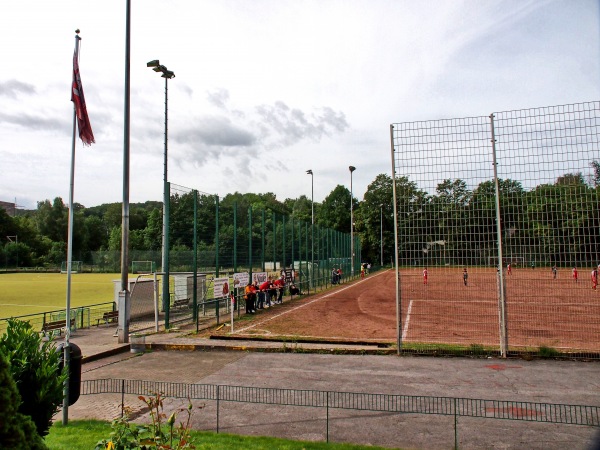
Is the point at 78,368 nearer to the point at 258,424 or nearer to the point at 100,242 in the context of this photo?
the point at 258,424

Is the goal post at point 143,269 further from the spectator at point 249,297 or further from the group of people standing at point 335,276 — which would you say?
the group of people standing at point 335,276

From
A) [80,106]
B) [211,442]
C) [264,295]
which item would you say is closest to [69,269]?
[211,442]

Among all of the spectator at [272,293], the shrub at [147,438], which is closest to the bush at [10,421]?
the shrub at [147,438]

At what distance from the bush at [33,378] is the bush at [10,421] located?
154 centimetres

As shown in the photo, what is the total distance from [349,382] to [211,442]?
4.29 m

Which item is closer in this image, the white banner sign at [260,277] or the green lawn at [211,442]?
the green lawn at [211,442]

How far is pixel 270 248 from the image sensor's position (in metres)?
29.6

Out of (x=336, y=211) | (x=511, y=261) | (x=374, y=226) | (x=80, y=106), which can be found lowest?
(x=511, y=261)

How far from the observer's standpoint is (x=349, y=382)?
33.5ft

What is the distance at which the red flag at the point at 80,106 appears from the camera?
9891mm

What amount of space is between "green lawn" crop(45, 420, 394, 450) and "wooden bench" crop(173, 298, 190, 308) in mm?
14596

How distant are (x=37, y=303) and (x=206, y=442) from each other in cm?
3174

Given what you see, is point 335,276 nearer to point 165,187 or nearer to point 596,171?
point 165,187

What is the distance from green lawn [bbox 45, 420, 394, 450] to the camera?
6402 millimetres
